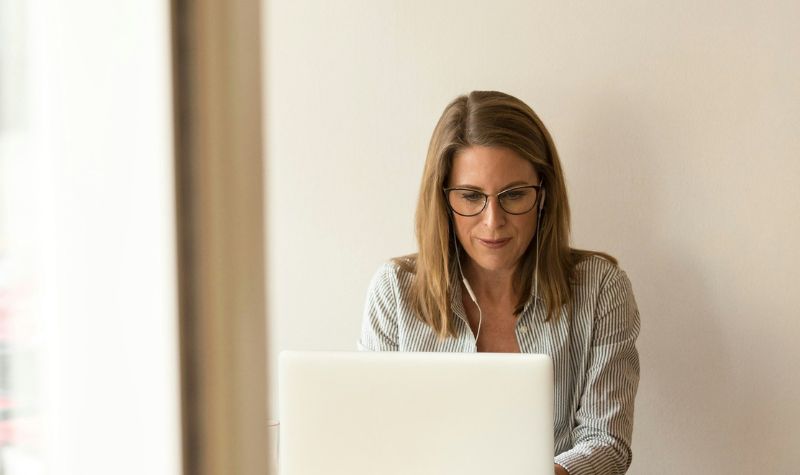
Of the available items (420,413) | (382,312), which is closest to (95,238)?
(420,413)

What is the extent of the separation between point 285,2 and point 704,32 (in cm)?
96

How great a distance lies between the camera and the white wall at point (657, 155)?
1.82 m

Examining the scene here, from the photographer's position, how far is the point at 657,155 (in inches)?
74.2

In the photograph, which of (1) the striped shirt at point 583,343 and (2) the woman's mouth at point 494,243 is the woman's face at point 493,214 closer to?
(2) the woman's mouth at point 494,243

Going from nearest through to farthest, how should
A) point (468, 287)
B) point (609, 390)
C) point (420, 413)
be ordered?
point (420, 413) → point (609, 390) → point (468, 287)

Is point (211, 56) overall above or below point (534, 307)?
above

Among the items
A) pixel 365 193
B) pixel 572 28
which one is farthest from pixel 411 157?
pixel 572 28

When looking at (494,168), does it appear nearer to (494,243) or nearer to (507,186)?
(507,186)

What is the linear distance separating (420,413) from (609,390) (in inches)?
25.6

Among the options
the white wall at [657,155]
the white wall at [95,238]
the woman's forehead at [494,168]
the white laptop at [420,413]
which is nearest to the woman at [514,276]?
the woman's forehead at [494,168]

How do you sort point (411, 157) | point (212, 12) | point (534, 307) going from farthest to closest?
point (411, 157), point (534, 307), point (212, 12)

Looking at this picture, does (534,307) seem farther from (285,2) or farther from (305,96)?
(285,2)

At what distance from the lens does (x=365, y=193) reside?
2098 mm

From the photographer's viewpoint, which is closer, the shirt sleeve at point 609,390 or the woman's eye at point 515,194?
the shirt sleeve at point 609,390
